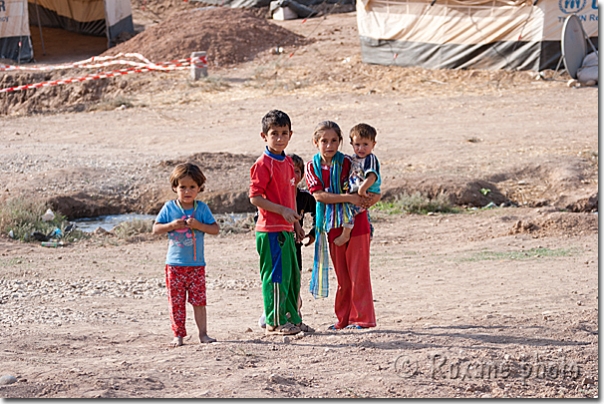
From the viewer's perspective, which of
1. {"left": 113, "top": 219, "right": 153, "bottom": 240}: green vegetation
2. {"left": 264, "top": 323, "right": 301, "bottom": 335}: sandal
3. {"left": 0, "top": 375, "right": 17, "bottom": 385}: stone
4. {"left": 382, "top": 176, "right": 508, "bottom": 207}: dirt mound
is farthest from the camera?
{"left": 382, "top": 176, "right": 508, "bottom": 207}: dirt mound

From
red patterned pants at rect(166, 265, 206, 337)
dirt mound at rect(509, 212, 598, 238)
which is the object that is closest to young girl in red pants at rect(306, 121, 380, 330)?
red patterned pants at rect(166, 265, 206, 337)

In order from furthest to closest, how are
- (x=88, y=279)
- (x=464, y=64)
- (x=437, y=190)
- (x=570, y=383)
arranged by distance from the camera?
1. (x=464, y=64)
2. (x=437, y=190)
3. (x=88, y=279)
4. (x=570, y=383)

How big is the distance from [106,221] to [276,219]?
20.2 ft

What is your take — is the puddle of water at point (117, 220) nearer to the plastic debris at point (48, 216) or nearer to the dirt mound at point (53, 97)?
the plastic debris at point (48, 216)

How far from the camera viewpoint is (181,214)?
208 inches

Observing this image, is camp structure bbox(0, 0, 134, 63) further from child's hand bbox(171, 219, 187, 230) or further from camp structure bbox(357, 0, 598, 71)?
child's hand bbox(171, 219, 187, 230)

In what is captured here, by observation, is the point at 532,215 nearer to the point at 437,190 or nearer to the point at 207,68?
the point at 437,190

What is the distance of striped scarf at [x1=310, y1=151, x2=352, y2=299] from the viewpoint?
556 cm

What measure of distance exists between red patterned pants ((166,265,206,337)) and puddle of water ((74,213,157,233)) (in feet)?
18.5

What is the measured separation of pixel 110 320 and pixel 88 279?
5.90 feet

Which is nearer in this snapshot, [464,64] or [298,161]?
[298,161]

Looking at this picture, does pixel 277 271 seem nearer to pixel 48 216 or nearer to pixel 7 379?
pixel 7 379

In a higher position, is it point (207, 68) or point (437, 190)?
point (207, 68)

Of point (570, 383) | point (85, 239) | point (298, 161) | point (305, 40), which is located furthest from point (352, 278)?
point (305, 40)
